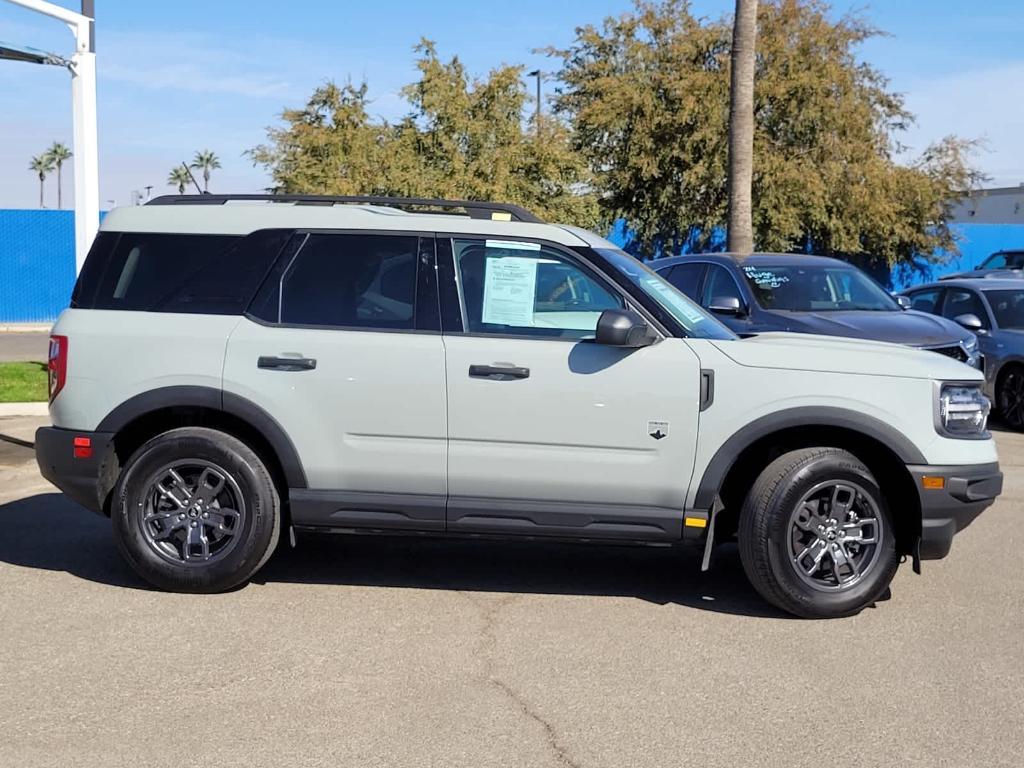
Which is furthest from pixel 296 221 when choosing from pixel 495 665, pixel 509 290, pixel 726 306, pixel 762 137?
pixel 762 137

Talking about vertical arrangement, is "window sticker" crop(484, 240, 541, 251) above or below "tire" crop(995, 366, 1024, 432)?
above

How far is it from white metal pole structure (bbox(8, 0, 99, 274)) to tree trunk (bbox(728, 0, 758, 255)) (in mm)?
9166

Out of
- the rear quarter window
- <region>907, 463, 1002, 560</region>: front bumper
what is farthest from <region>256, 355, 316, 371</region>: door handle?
<region>907, 463, 1002, 560</region>: front bumper

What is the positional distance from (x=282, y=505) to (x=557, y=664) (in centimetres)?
181

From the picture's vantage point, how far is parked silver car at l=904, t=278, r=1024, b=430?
12.1 meters

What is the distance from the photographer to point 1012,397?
479 inches

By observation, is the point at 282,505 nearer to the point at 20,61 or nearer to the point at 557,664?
the point at 557,664

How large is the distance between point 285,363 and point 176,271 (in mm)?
809

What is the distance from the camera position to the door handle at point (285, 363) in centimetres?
566

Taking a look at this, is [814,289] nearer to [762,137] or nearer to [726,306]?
[726,306]

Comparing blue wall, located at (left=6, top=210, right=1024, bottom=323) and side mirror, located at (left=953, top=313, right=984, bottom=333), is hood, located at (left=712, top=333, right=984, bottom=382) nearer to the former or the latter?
side mirror, located at (left=953, top=313, right=984, bottom=333)

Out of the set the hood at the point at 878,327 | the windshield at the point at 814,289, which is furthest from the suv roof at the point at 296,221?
the windshield at the point at 814,289

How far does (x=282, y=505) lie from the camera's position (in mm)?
5906

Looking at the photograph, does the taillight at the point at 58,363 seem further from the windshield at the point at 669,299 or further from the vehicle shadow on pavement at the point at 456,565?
the windshield at the point at 669,299
